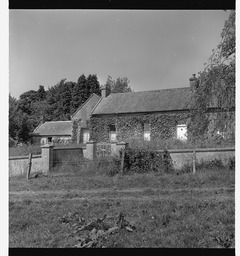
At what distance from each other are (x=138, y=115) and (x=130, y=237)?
682 inches

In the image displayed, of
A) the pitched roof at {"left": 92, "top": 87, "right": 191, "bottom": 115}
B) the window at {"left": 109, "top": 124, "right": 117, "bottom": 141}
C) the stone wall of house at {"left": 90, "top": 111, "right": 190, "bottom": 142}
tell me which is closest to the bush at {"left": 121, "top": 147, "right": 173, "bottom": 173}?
the stone wall of house at {"left": 90, "top": 111, "right": 190, "bottom": 142}

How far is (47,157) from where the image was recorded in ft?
35.4

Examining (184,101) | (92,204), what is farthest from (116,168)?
(184,101)

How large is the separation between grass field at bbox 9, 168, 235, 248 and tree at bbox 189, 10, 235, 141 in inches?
72.3

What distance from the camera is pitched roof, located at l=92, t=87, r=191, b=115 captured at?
65.6ft

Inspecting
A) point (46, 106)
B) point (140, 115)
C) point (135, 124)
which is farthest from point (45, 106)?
point (140, 115)

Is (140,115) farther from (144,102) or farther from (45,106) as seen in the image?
(45,106)

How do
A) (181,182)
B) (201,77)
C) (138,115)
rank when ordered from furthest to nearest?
(138,115)
(181,182)
(201,77)

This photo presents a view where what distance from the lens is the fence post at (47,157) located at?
35.0ft

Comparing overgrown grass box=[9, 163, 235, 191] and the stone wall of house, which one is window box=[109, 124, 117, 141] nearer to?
the stone wall of house

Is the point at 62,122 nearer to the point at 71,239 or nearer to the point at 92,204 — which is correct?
the point at 92,204

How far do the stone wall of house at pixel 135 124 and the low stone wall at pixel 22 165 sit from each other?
9.51 metres

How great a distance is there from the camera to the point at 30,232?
4414mm

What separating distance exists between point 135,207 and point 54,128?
26.9 ft
